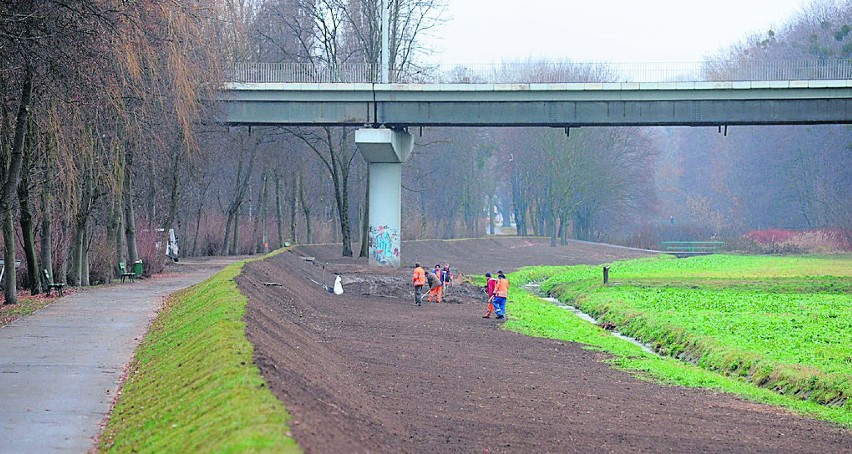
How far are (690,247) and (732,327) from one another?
243 feet

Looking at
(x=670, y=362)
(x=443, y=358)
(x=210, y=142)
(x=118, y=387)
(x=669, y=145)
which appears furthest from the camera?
(x=669, y=145)

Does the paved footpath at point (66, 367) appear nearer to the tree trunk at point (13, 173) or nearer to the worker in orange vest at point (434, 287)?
the tree trunk at point (13, 173)

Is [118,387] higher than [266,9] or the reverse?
the reverse

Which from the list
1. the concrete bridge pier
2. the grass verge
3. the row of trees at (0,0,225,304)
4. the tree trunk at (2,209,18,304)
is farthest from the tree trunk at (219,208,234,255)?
the tree trunk at (2,209,18,304)

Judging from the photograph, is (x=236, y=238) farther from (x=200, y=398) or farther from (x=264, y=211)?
(x=200, y=398)

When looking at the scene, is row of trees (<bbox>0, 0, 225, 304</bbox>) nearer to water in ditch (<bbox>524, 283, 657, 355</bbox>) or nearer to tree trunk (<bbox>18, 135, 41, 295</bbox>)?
tree trunk (<bbox>18, 135, 41, 295</bbox>)

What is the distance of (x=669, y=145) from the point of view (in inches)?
6880

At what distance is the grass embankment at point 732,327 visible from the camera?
837 inches

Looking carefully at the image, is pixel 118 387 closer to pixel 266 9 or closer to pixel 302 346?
pixel 302 346

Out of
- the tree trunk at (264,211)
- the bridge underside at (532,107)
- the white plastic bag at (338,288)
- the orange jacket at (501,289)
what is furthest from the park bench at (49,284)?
the tree trunk at (264,211)

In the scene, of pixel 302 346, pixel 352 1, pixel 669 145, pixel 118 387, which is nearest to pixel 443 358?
pixel 302 346

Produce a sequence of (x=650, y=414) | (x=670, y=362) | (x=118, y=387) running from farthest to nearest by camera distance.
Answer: (x=670, y=362) < (x=650, y=414) < (x=118, y=387)

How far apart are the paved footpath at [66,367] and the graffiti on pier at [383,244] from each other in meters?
20.5

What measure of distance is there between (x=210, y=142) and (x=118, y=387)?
38.4 metres
